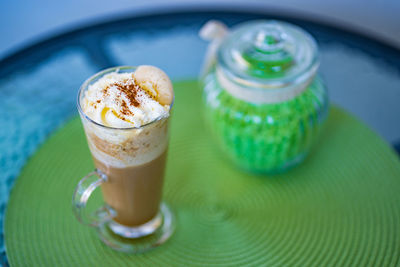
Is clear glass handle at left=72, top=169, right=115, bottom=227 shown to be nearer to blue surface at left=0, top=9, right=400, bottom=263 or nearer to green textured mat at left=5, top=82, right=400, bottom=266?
green textured mat at left=5, top=82, right=400, bottom=266

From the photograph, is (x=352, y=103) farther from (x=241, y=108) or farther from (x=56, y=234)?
(x=56, y=234)

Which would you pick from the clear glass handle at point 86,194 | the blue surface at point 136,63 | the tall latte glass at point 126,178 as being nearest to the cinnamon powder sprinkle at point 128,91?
the tall latte glass at point 126,178

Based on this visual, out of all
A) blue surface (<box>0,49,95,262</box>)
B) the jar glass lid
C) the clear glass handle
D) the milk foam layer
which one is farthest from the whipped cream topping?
blue surface (<box>0,49,95,262</box>)

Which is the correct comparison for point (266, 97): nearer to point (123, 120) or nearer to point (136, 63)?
point (123, 120)

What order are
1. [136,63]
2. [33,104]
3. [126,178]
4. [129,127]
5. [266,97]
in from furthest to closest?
[136,63] < [33,104] < [266,97] < [126,178] < [129,127]

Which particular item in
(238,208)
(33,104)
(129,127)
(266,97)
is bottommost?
(238,208)

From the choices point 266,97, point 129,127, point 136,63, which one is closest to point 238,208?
point 266,97
